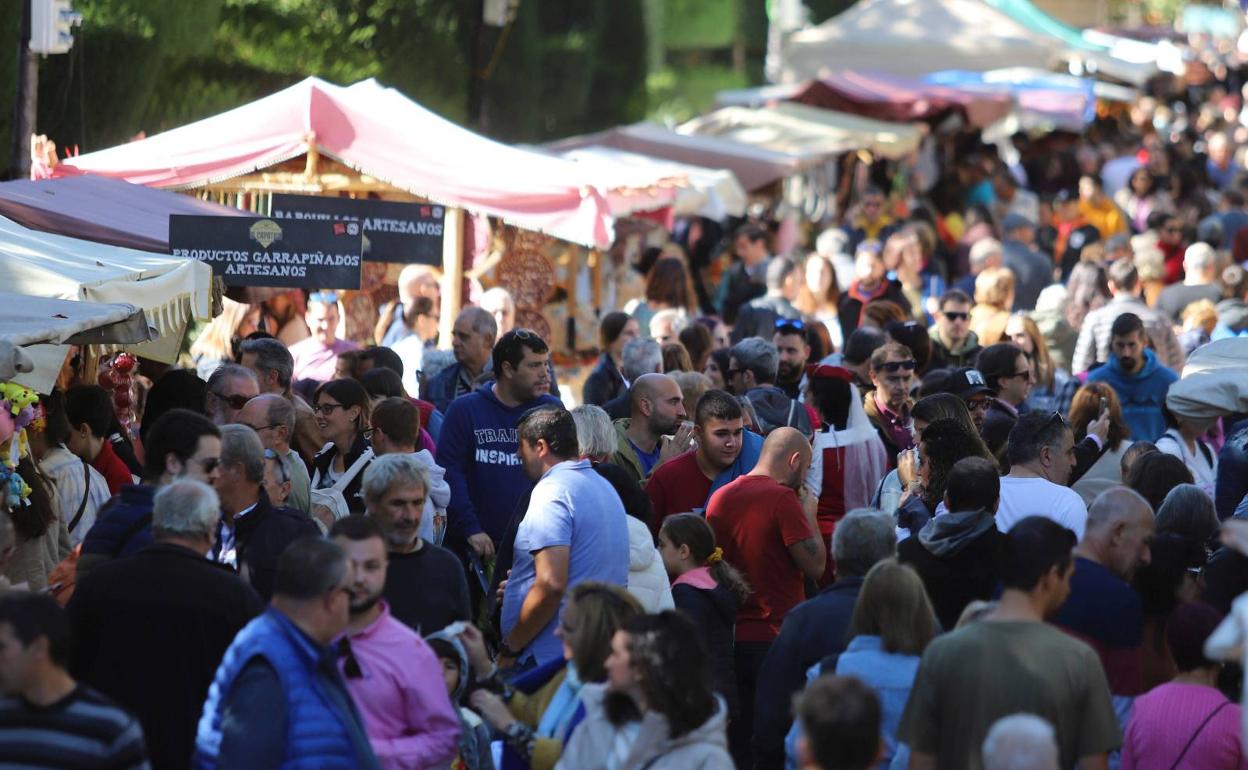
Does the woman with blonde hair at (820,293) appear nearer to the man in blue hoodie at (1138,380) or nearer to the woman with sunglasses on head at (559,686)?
the man in blue hoodie at (1138,380)

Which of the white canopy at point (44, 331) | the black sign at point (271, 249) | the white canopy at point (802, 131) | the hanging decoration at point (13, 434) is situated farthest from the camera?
the white canopy at point (802, 131)

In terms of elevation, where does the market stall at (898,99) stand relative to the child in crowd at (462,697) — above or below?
above

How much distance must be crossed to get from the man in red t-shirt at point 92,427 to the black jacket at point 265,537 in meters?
1.62

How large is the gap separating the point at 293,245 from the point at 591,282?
660 cm

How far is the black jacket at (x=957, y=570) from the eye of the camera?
687cm

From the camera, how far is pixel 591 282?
16.2m

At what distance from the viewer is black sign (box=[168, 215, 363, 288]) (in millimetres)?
9539

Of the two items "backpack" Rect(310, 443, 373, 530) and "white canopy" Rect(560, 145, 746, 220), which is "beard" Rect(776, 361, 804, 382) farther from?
"white canopy" Rect(560, 145, 746, 220)

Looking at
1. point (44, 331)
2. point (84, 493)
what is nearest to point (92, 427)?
point (84, 493)

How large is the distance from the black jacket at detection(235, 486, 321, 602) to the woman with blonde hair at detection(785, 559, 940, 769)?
68.5 inches

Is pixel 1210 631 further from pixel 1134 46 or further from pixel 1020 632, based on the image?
pixel 1134 46

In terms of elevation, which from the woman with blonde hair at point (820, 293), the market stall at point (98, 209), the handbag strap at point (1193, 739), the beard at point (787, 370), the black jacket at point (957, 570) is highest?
the market stall at point (98, 209)

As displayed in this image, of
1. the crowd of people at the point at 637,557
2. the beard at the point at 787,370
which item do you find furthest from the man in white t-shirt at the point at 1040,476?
the beard at the point at 787,370

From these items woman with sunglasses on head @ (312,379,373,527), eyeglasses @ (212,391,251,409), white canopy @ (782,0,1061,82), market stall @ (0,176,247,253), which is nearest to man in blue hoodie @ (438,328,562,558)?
woman with sunglasses on head @ (312,379,373,527)
